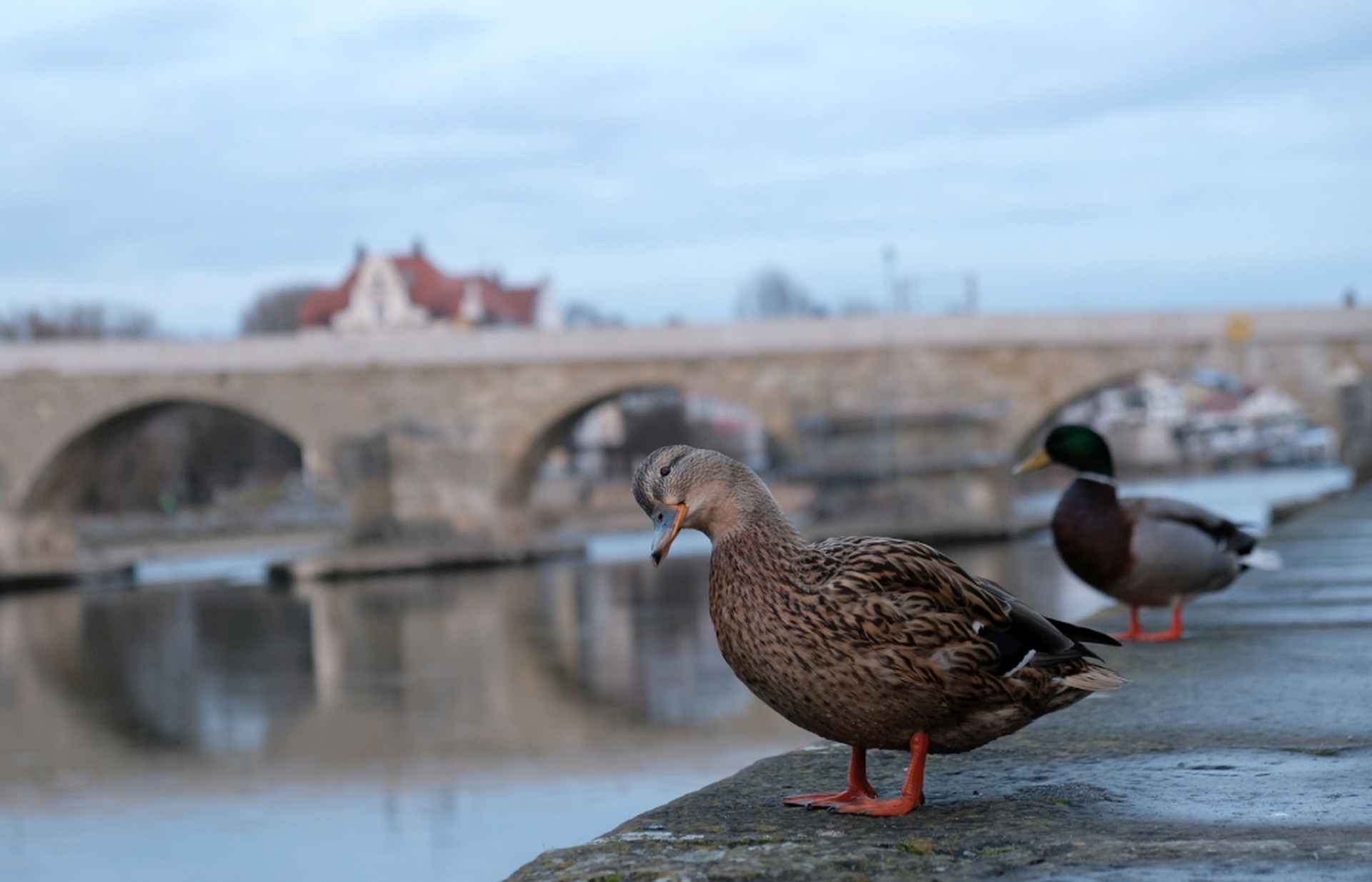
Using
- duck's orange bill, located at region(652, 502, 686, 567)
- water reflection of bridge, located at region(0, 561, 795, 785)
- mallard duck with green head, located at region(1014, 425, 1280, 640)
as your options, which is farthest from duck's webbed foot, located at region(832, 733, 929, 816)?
water reflection of bridge, located at region(0, 561, 795, 785)

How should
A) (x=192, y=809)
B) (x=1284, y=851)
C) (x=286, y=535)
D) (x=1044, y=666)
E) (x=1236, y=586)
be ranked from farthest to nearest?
(x=286, y=535) → (x=192, y=809) → (x=1236, y=586) → (x=1044, y=666) → (x=1284, y=851)

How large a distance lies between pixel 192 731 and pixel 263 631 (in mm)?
5585

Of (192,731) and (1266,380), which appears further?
(1266,380)

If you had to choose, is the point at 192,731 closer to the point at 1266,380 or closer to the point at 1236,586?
the point at 1236,586

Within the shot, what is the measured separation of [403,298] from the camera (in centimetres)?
5641

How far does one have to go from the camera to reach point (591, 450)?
5494cm

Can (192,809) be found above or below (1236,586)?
below

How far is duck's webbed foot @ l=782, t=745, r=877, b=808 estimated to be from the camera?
202 cm

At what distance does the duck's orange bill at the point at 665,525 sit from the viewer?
1.96 m

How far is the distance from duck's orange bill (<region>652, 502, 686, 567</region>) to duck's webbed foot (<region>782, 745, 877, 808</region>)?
0.34 metres

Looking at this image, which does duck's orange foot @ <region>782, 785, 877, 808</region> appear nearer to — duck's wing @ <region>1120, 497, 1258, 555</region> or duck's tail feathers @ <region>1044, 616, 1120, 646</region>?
duck's tail feathers @ <region>1044, 616, 1120, 646</region>

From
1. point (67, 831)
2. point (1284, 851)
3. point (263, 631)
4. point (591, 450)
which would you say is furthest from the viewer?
point (591, 450)

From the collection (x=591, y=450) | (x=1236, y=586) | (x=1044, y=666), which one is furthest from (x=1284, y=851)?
(x=591, y=450)

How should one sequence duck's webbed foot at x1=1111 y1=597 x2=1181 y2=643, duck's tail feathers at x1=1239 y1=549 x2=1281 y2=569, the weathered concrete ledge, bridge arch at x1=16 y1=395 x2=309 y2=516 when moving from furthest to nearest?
bridge arch at x1=16 y1=395 x2=309 y2=516
duck's tail feathers at x1=1239 y1=549 x2=1281 y2=569
duck's webbed foot at x1=1111 y1=597 x2=1181 y2=643
the weathered concrete ledge
